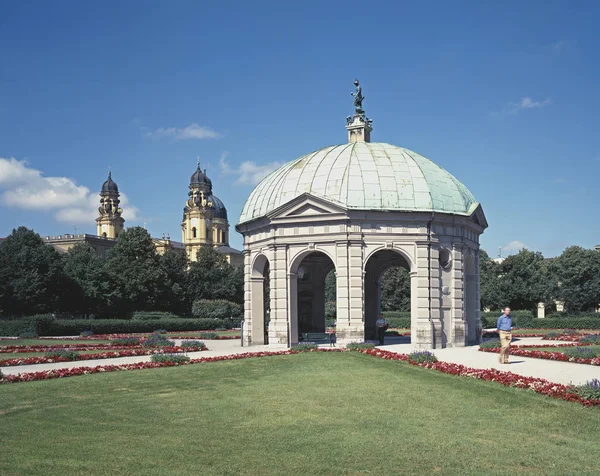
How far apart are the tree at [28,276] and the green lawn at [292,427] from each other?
5590 cm

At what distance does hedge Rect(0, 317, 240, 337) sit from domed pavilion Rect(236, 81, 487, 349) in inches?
916

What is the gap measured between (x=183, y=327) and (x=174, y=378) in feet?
159

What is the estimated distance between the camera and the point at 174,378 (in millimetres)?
24953

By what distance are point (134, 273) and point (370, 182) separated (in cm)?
5639

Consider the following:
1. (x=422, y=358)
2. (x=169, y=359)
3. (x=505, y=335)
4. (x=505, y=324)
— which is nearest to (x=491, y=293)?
(x=505, y=324)

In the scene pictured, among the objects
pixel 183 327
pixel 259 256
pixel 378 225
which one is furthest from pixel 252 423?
pixel 183 327

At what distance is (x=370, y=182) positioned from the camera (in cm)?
4034

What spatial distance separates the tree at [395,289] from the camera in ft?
321

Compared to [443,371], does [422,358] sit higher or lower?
higher

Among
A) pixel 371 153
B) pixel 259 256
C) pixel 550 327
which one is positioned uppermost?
pixel 371 153

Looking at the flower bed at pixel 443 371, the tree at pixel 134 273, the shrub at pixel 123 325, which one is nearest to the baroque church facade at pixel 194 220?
the tree at pixel 134 273

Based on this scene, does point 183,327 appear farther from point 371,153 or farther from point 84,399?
point 84,399

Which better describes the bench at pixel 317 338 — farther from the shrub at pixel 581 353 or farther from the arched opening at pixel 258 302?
the shrub at pixel 581 353

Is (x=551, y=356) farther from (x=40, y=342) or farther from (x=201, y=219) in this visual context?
(x=201, y=219)
